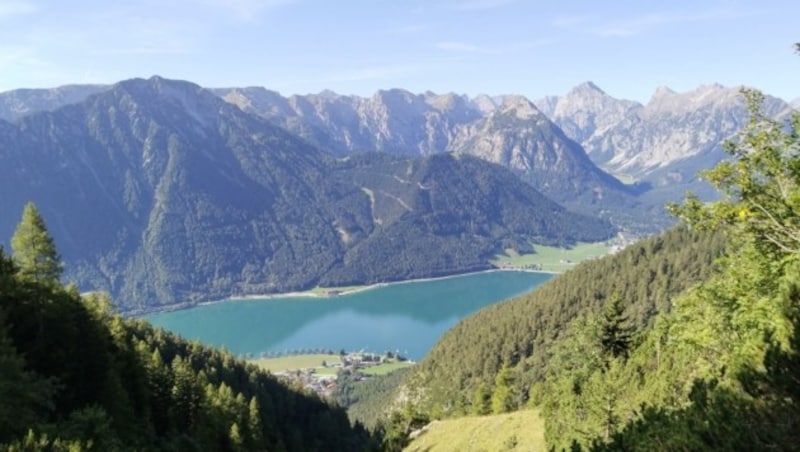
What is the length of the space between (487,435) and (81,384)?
114 feet

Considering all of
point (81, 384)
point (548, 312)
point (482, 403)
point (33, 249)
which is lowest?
point (548, 312)

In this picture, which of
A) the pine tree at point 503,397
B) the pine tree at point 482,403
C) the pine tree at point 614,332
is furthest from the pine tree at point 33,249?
the pine tree at point 482,403

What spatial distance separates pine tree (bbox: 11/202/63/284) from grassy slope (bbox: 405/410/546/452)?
122 ft

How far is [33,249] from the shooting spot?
4291 centimetres

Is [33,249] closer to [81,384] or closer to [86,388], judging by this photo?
[81,384]

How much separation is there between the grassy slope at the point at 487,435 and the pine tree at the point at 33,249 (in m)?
37.3

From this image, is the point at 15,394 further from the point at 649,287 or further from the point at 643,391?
the point at 649,287

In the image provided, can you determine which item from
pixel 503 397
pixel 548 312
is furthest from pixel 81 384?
pixel 548 312

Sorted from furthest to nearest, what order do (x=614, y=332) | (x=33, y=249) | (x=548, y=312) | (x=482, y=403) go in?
1. (x=548, y=312)
2. (x=482, y=403)
3. (x=614, y=332)
4. (x=33, y=249)

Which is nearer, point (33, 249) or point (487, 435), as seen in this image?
point (33, 249)

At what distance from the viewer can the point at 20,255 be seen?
142 feet

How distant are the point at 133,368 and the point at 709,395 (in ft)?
178

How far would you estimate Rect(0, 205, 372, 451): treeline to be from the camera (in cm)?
2745

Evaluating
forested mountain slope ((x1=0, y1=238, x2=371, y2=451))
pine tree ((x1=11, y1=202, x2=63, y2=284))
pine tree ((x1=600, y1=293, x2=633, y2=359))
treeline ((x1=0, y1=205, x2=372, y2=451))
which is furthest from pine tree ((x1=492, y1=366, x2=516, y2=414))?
pine tree ((x1=11, y1=202, x2=63, y2=284))
